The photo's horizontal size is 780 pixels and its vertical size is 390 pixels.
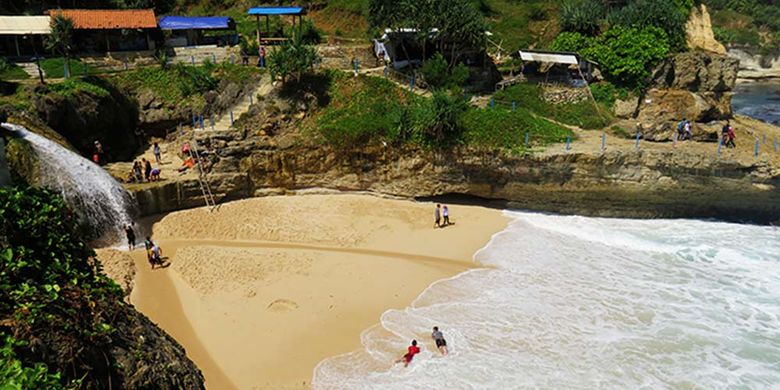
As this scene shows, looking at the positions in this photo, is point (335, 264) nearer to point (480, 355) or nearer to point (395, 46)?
point (480, 355)

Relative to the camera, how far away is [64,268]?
30.8ft

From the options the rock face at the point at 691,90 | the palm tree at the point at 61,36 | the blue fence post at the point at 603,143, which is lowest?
the blue fence post at the point at 603,143

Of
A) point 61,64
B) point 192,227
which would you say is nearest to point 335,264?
point 192,227

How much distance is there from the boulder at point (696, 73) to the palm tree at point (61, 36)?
3849cm

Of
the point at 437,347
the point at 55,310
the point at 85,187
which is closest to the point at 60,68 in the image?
the point at 85,187

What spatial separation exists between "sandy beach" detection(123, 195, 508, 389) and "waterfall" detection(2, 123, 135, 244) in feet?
5.92

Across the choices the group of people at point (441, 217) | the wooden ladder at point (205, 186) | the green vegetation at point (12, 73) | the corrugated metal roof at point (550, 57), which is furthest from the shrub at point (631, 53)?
the green vegetation at point (12, 73)

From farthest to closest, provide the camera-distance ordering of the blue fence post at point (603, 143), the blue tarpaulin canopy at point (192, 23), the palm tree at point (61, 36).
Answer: the blue tarpaulin canopy at point (192, 23)
the palm tree at point (61, 36)
the blue fence post at point (603, 143)

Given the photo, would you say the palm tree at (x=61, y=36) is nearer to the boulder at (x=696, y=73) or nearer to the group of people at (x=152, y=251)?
the group of people at (x=152, y=251)

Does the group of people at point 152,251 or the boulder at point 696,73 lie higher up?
the boulder at point 696,73

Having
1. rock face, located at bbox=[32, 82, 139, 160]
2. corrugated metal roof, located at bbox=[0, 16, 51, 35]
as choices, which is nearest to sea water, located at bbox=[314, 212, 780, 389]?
rock face, located at bbox=[32, 82, 139, 160]

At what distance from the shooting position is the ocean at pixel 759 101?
1972 inches

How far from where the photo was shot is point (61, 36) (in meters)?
34.2

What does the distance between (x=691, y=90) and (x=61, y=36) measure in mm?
41278
